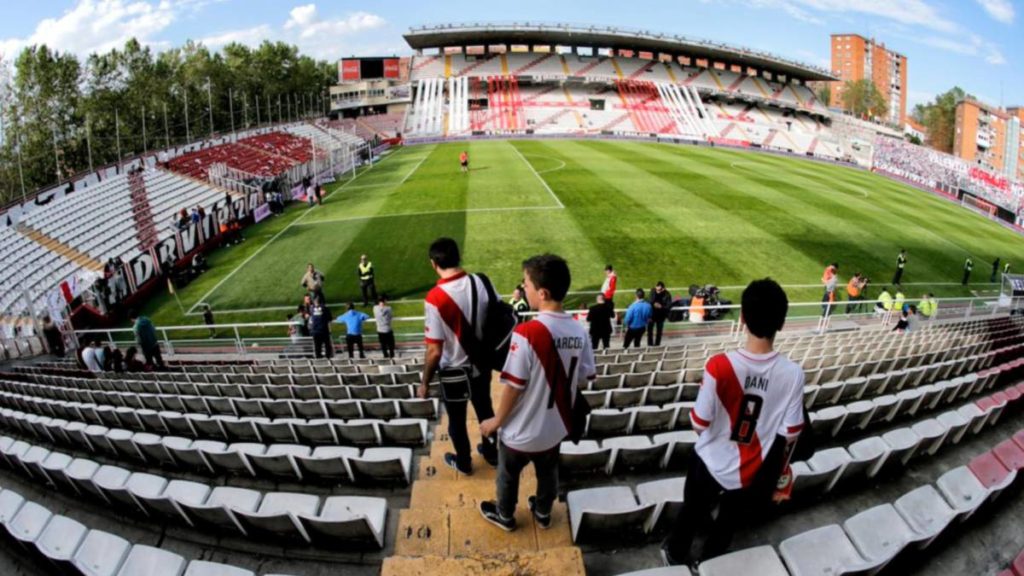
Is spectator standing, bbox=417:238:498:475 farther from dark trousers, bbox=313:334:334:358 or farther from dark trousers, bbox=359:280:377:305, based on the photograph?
dark trousers, bbox=359:280:377:305

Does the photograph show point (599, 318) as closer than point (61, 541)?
No

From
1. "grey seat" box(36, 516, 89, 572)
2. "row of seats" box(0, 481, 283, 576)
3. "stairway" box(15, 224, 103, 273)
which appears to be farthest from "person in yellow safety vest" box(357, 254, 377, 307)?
"grey seat" box(36, 516, 89, 572)

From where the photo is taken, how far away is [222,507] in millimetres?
3857

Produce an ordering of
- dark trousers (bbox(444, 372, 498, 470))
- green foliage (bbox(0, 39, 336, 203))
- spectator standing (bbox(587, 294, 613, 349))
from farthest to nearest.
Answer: green foliage (bbox(0, 39, 336, 203)), spectator standing (bbox(587, 294, 613, 349)), dark trousers (bbox(444, 372, 498, 470))

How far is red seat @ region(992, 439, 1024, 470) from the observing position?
4.19 metres

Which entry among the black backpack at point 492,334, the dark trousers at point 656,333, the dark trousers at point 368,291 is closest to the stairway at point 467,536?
the black backpack at point 492,334

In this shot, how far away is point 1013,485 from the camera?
4.29 meters

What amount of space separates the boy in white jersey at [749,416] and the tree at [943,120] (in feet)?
483

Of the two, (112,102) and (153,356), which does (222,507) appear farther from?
(112,102)

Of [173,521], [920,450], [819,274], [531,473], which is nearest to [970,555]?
[920,450]

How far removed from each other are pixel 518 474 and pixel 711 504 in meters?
1.22

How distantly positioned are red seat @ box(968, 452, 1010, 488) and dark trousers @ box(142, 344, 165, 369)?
1375cm

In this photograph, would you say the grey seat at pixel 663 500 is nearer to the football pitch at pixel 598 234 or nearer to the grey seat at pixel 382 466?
the grey seat at pixel 382 466

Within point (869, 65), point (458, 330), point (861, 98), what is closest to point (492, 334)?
point (458, 330)
